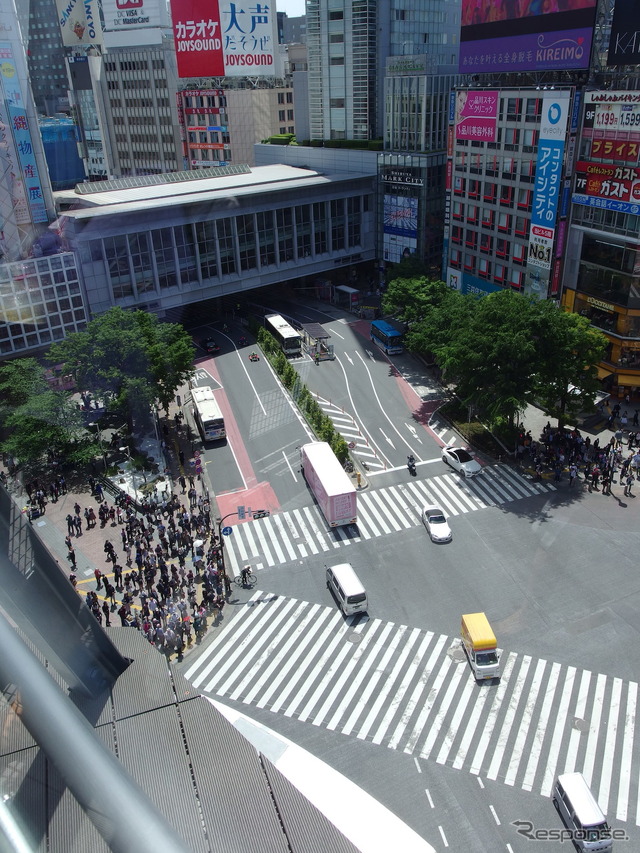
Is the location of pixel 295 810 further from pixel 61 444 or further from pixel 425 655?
pixel 61 444

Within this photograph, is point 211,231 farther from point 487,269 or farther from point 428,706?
point 428,706

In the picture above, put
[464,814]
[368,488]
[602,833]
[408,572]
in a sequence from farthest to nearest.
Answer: [368,488] < [408,572] < [464,814] < [602,833]

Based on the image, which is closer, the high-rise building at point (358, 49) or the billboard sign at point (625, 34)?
the billboard sign at point (625, 34)

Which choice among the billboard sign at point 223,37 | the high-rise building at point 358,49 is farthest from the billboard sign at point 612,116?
the billboard sign at point 223,37

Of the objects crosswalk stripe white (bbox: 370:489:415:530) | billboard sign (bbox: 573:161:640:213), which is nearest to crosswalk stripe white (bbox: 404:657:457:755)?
crosswalk stripe white (bbox: 370:489:415:530)

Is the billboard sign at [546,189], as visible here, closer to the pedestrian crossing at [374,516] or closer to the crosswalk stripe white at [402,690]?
the pedestrian crossing at [374,516]

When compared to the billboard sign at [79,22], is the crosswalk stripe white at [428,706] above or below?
below

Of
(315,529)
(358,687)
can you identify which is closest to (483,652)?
(358,687)

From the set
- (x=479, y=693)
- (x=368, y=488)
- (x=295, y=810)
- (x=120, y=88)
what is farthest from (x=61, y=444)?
(x=120, y=88)
